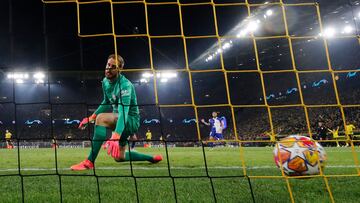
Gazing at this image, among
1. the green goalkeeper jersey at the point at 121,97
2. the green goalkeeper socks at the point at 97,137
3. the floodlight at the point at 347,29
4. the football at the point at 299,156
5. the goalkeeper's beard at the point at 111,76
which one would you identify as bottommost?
the football at the point at 299,156

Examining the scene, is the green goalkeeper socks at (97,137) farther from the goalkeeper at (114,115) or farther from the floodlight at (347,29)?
the floodlight at (347,29)

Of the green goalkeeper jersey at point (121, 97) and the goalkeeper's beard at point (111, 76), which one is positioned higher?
the goalkeeper's beard at point (111, 76)

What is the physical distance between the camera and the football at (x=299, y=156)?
373 centimetres

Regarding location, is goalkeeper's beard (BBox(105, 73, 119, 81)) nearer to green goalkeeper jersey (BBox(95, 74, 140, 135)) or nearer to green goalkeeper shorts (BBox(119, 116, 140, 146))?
green goalkeeper jersey (BBox(95, 74, 140, 135))

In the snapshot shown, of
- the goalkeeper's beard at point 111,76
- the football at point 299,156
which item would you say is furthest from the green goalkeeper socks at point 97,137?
the football at point 299,156

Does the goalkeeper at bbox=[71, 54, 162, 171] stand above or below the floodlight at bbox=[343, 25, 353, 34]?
below

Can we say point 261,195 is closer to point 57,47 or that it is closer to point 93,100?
point 57,47

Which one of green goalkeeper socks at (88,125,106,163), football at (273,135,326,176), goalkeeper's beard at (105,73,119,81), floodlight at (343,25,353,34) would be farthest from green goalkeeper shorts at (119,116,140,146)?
floodlight at (343,25,353,34)

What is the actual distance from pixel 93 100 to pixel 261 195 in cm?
2489

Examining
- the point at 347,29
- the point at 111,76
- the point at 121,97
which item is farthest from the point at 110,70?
the point at 347,29

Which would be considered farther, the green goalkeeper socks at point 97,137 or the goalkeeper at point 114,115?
the green goalkeeper socks at point 97,137

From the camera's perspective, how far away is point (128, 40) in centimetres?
1981

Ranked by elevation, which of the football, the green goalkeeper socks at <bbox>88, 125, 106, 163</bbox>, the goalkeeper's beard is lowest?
the football

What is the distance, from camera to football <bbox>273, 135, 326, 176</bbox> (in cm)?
373
